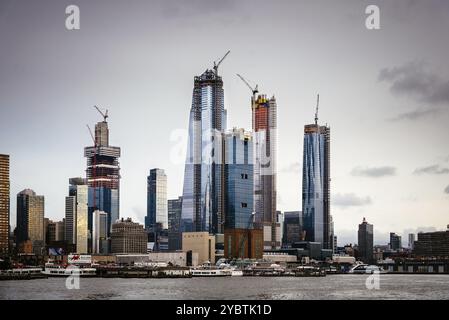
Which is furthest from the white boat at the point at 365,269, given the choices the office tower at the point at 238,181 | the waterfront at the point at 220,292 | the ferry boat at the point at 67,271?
the waterfront at the point at 220,292

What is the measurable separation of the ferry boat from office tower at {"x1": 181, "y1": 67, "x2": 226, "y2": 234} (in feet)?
227

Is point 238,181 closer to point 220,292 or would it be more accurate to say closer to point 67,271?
point 67,271

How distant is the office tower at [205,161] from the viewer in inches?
6560

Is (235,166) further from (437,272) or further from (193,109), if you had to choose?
(437,272)

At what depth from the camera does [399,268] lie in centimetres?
13025

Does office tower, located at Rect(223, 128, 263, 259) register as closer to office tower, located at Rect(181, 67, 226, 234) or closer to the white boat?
office tower, located at Rect(181, 67, 226, 234)

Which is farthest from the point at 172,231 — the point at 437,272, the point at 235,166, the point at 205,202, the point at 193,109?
the point at 437,272

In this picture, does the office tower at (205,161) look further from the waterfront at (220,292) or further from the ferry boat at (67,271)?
the waterfront at (220,292)

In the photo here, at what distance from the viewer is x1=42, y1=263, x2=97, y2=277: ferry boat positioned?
282 ft

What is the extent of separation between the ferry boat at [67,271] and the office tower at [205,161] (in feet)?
227

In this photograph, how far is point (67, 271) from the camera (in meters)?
85.8

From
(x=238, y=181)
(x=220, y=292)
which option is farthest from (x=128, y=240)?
(x=220, y=292)
